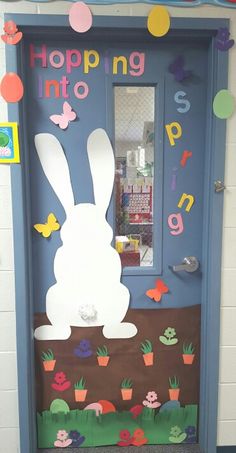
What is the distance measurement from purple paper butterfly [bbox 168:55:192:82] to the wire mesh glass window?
11cm

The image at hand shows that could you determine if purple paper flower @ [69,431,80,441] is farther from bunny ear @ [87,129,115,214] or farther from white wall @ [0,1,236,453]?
bunny ear @ [87,129,115,214]

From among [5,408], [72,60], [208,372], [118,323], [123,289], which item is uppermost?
[72,60]

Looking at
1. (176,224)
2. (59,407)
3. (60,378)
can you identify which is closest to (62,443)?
(59,407)

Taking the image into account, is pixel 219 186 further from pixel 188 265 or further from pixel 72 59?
pixel 72 59

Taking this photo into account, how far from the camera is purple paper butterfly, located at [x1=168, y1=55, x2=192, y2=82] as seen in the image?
57.1 inches

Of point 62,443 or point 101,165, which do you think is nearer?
point 101,165

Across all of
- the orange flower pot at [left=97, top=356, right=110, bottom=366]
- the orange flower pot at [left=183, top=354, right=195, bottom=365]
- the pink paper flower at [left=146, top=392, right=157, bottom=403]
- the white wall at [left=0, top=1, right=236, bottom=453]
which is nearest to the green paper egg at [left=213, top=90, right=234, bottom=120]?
the white wall at [left=0, top=1, right=236, bottom=453]

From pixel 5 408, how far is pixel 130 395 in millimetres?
569

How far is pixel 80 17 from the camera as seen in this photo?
134cm

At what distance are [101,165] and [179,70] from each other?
0.52 m

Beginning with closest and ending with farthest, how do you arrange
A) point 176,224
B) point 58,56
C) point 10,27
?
1. point 10,27
2. point 58,56
3. point 176,224

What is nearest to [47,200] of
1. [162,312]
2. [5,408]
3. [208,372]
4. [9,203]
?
[9,203]

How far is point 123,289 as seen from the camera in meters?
1.55

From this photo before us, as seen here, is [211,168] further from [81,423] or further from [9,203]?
[81,423]
